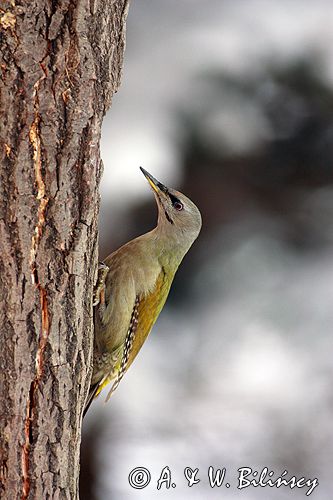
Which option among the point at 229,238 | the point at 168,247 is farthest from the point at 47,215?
the point at 229,238

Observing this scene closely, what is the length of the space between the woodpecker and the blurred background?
83 centimetres

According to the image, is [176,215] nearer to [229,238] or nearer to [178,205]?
[178,205]

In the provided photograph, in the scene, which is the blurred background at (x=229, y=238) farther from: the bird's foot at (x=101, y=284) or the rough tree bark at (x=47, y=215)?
the rough tree bark at (x=47, y=215)

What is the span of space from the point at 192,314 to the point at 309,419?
2.38ft

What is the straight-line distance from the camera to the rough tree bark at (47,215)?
1.18m

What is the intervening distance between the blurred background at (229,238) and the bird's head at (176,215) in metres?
0.81

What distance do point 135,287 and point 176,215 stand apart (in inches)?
11.2

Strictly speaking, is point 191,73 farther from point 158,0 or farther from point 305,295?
point 305,295

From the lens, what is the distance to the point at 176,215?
7.24 ft

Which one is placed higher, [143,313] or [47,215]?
[47,215]

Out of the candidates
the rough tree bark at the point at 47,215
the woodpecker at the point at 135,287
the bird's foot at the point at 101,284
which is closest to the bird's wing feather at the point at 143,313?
the woodpecker at the point at 135,287

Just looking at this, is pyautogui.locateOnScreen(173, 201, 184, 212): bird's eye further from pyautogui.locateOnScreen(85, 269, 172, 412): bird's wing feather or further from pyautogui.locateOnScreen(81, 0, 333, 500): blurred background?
pyautogui.locateOnScreen(81, 0, 333, 500): blurred background

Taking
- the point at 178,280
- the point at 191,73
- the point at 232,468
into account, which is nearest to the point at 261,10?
the point at 191,73

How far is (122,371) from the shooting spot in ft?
6.70
